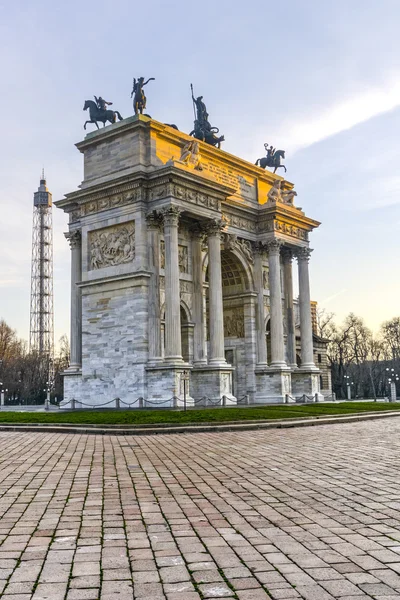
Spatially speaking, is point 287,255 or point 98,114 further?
point 287,255

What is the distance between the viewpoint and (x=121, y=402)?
37656mm

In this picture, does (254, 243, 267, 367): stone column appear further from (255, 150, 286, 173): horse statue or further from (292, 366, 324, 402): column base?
(255, 150, 286, 173): horse statue

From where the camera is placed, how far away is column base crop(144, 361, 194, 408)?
117ft

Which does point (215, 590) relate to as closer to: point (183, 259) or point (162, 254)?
point (162, 254)

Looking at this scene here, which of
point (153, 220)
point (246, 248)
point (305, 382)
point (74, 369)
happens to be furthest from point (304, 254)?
point (74, 369)

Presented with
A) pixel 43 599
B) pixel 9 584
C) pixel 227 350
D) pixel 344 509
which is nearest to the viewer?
pixel 43 599

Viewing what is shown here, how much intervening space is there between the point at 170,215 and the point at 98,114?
31.7 ft

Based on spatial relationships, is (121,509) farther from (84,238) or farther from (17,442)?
(84,238)

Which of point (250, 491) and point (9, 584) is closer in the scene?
point (9, 584)

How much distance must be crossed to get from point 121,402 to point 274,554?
32028 millimetres

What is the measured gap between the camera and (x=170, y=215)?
37812 millimetres

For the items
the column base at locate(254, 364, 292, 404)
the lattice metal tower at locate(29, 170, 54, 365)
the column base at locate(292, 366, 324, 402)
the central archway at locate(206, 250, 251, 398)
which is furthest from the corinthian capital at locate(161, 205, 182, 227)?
the lattice metal tower at locate(29, 170, 54, 365)

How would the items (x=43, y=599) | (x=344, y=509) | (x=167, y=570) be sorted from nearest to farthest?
1. (x=43, y=599)
2. (x=167, y=570)
3. (x=344, y=509)

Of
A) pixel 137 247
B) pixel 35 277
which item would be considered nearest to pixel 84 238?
pixel 137 247
